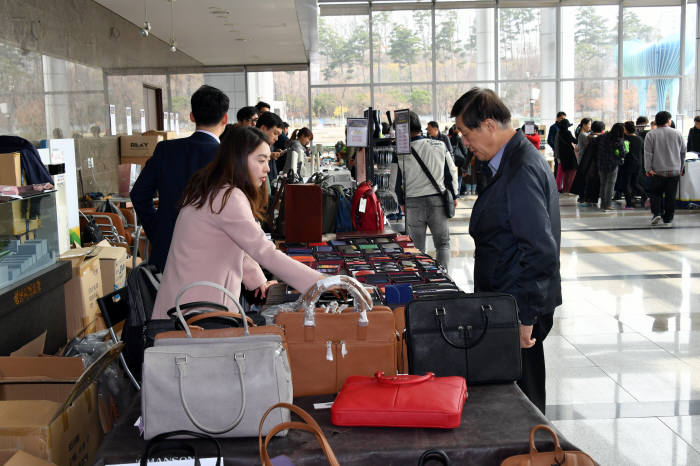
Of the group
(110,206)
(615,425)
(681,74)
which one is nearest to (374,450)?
(615,425)

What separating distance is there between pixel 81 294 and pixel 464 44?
16.1 metres

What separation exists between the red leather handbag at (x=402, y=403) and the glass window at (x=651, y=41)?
18951 mm

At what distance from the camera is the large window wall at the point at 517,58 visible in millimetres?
18859

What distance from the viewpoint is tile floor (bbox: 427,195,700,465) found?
342 centimetres

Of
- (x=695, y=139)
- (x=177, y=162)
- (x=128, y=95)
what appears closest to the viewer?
(x=177, y=162)

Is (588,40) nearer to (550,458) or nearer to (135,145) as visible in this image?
(135,145)

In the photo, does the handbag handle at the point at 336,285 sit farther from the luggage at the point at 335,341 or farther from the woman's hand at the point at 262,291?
the woman's hand at the point at 262,291

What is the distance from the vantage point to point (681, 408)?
376 cm

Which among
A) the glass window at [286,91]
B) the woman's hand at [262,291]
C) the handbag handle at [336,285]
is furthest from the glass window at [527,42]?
the handbag handle at [336,285]

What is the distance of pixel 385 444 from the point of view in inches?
72.1

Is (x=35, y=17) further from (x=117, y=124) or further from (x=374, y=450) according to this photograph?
(x=374, y=450)

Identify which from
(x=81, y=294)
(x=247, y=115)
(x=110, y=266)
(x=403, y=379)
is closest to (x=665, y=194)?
(x=247, y=115)

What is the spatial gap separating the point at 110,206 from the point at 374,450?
19.7ft

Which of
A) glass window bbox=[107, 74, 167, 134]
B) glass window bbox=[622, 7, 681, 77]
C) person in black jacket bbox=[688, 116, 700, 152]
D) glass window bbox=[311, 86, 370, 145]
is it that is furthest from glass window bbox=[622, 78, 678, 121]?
glass window bbox=[107, 74, 167, 134]
